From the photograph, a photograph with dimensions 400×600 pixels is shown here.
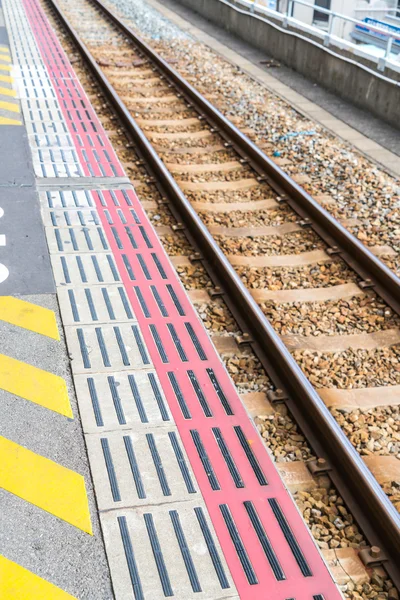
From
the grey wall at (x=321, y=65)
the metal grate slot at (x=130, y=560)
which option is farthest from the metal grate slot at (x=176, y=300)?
the grey wall at (x=321, y=65)

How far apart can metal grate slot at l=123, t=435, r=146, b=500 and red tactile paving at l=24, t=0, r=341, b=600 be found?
0.35 m

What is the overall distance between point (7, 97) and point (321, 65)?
6.20m

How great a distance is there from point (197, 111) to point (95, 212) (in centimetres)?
498

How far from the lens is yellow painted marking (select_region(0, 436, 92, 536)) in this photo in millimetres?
3795

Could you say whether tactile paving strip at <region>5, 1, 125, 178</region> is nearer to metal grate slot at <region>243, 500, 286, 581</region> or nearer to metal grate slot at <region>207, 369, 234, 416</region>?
metal grate slot at <region>207, 369, 234, 416</region>

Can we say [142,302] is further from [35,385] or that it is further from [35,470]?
[35,470]

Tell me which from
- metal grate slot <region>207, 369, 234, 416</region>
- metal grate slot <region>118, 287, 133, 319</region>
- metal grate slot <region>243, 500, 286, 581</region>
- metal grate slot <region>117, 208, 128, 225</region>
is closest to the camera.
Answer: metal grate slot <region>243, 500, 286, 581</region>

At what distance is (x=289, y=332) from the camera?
229 inches

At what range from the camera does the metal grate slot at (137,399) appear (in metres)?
4.55

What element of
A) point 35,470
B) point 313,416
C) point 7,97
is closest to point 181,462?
point 35,470

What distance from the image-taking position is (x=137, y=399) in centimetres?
470

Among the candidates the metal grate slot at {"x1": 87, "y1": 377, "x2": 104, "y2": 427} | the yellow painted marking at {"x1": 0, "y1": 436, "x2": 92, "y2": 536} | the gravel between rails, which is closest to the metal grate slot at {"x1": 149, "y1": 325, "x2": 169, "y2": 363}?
the metal grate slot at {"x1": 87, "y1": 377, "x2": 104, "y2": 427}

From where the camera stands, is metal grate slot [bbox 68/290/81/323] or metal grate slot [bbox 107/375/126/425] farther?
metal grate slot [bbox 68/290/81/323]

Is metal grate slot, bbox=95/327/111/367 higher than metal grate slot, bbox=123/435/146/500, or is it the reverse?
metal grate slot, bbox=95/327/111/367
